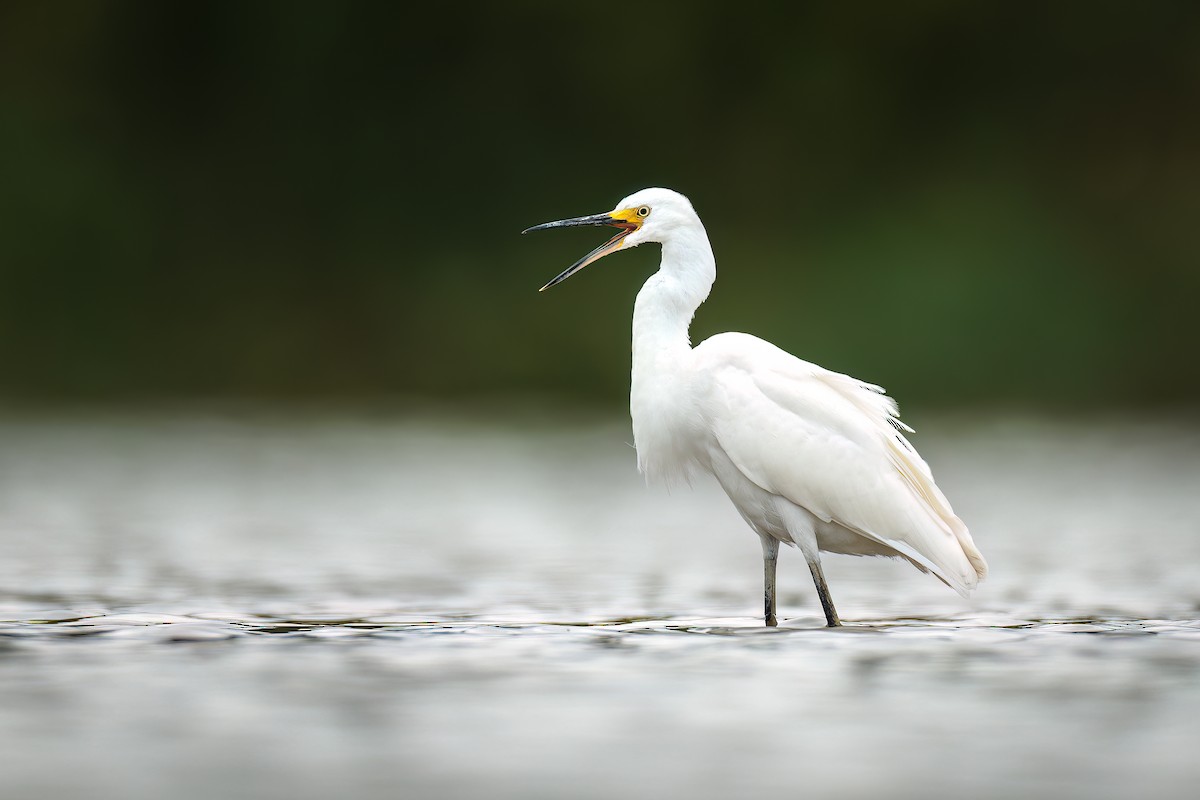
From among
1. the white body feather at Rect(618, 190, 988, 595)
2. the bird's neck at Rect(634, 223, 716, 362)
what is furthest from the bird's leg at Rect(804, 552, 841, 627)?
the bird's neck at Rect(634, 223, 716, 362)

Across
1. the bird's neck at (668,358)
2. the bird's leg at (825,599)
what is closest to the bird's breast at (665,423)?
the bird's neck at (668,358)

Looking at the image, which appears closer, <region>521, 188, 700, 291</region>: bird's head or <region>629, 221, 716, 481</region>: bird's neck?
<region>629, 221, 716, 481</region>: bird's neck

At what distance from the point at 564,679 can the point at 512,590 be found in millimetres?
2743

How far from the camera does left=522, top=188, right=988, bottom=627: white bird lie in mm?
6867

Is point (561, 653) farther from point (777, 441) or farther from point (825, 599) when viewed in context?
point (777, 441)

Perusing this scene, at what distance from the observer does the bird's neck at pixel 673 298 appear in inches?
283

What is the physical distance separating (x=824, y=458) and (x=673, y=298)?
956mm

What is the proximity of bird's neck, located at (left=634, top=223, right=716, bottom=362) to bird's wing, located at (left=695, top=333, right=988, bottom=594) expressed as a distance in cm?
18

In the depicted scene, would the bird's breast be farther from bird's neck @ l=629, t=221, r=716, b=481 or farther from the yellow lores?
the yellow lores

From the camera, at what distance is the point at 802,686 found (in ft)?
17.3

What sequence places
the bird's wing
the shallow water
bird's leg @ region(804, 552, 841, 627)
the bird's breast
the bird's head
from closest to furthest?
the shallow water → bird's leg @ region(804, 552, 841, 627) → the bird's wing → the bird's breast → the bird's head

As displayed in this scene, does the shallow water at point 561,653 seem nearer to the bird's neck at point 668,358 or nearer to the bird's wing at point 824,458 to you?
the bird's wing at point 824,458

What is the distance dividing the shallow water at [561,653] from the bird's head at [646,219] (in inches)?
61.5

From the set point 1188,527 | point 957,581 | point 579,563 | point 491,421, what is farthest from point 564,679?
point 491,421
